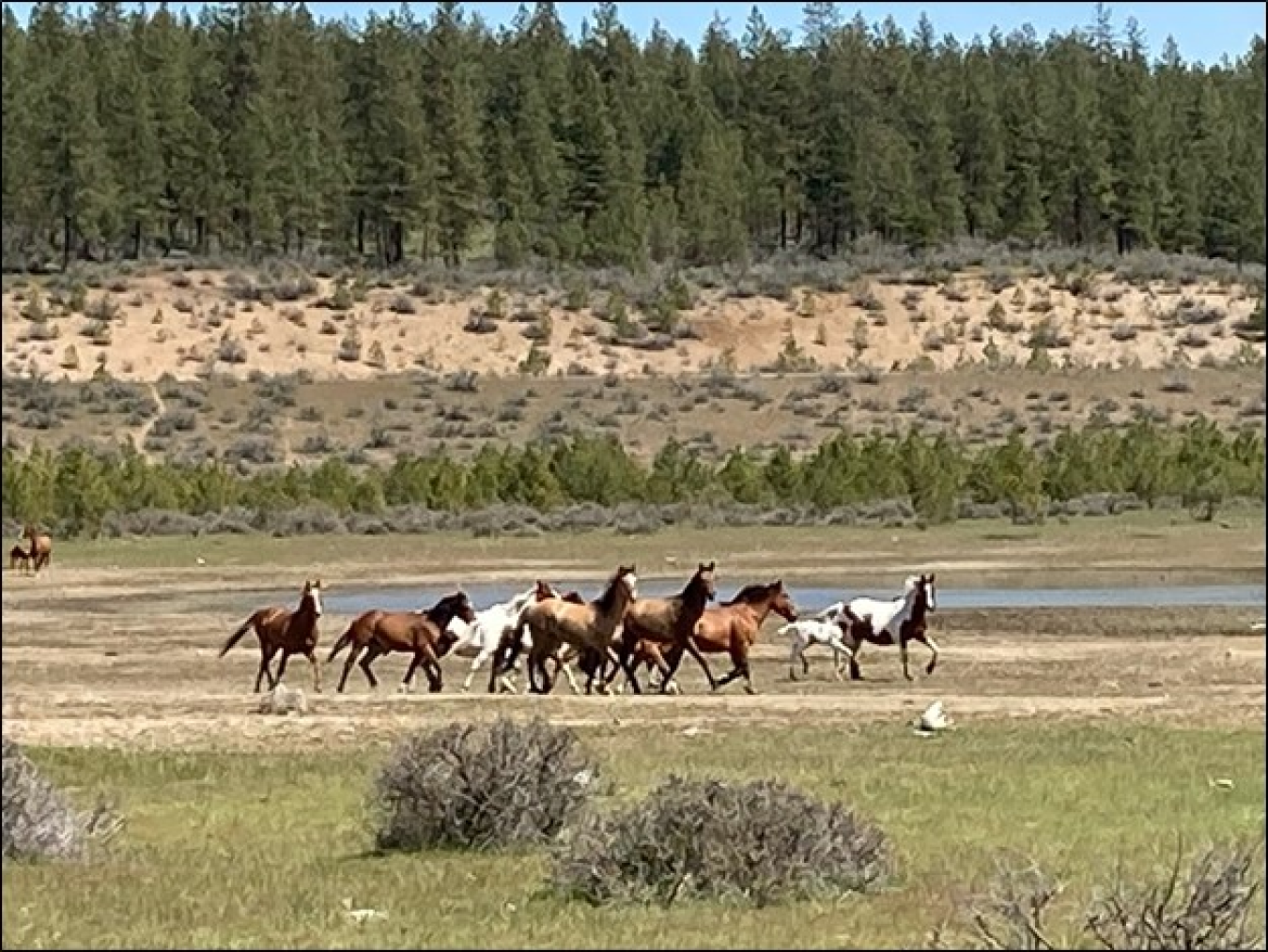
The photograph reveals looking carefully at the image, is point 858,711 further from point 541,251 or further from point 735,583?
point 541,251

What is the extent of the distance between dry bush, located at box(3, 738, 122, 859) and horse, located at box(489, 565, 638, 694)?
42.3ft

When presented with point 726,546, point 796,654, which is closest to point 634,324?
point 726,546

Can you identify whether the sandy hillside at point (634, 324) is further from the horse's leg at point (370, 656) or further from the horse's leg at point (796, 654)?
the horse's leg at point (370, 656)

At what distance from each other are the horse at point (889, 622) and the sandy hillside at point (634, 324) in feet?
160

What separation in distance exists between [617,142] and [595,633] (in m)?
63.7

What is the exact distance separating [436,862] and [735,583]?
93.1 ft

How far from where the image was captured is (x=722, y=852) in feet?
40.9

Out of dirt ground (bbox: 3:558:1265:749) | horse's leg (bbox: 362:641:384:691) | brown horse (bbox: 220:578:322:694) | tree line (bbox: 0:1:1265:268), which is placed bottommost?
dirt ground (bbox: 3:558:1265:749)

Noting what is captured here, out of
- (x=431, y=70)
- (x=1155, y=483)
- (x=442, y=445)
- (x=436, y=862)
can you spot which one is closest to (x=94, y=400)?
(x=442, y=445)

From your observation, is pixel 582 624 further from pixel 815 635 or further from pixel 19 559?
pixel 19 559

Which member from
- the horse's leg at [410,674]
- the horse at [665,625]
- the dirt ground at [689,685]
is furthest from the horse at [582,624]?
the horse's leg at [410,674]

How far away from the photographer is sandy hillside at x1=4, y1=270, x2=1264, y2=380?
259 ft

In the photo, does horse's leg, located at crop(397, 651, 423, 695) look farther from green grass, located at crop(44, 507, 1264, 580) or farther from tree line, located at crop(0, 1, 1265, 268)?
tree line, located at crop(0, 1, 1265, 268)

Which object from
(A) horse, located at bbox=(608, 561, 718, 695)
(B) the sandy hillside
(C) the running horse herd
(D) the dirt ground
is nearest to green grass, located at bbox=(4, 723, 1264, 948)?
(D) the dirt ground
